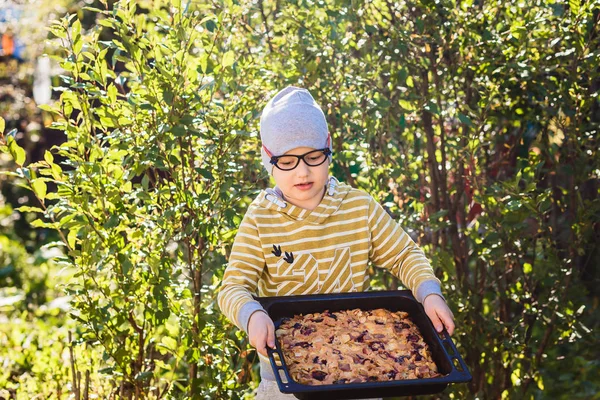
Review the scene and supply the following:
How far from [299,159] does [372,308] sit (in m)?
0.46

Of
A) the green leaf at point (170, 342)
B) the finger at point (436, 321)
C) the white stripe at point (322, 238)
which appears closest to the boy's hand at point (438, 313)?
the finger at point (436, 321)

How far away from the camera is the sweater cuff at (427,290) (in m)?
2.22

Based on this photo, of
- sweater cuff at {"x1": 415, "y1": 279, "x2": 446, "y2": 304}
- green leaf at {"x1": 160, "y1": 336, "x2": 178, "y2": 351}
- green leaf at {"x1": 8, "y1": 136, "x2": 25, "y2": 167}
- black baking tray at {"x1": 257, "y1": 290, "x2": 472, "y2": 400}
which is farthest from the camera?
green leaf at {"x1": 160, "y1": 336, "x2": 178, "y2": 351}

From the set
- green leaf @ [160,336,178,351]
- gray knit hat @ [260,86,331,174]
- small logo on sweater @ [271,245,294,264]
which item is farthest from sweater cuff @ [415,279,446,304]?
green leaf @ [160,336,178,351]

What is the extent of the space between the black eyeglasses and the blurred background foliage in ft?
1.73

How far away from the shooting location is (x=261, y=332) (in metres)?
2.03

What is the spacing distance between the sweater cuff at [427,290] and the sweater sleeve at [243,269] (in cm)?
44

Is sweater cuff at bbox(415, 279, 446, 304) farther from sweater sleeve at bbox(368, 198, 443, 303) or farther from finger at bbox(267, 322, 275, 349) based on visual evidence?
finger at bbox(267, 322, 275, 349)

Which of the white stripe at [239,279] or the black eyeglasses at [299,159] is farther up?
the black eyeglasses at [299,159]

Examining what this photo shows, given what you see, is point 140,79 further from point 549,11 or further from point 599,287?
point 599,287

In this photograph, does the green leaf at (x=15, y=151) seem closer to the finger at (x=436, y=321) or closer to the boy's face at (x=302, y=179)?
the boy's face at (x=302, y=179)

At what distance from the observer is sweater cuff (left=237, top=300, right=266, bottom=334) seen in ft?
6.88

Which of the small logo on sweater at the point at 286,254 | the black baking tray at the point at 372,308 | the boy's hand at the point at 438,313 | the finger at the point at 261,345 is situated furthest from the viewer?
the small logo on sweater at the point at 286,254

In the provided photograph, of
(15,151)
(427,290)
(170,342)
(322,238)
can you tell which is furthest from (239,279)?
(170,342)
